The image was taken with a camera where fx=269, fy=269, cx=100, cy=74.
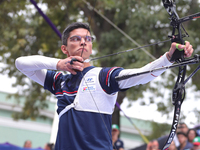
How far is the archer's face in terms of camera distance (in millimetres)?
1878

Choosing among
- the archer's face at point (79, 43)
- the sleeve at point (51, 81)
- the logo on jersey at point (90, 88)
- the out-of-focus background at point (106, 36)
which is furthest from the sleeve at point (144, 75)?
the out-of-focus background at point (106, 36)

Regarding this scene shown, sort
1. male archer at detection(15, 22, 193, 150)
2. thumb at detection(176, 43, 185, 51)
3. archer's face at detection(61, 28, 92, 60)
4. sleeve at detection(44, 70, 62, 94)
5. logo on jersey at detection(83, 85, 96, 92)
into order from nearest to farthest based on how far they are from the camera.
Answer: thumb at detection(176, 43, 185, 51)
male archer at detection(15, 22, 193, 150)
logo on jersey at detection(83, 85, 96, 92)
archer's face at detection(61, 28, 92, 60)
sleeve at detection(44, 70, 62, 94)

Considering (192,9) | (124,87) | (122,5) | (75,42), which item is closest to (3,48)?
(122,5)

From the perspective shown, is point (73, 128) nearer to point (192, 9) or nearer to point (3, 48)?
point (192, 9)

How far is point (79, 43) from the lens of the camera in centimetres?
190

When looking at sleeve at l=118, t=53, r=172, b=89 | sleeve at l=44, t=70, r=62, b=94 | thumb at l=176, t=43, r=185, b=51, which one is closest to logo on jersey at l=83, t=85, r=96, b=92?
sleeve at l=118, t=53, r=172, b=89

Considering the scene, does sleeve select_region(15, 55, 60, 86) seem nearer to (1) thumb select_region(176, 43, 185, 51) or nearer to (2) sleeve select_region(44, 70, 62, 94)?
(2) sleeve select_region(44, 70, 62, 94)

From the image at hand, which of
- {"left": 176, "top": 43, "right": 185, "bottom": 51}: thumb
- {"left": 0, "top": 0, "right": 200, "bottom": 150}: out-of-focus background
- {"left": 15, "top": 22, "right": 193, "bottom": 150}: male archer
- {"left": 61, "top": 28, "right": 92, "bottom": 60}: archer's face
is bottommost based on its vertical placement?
{"left": 15, "top": 22, "right": 193, "bottom": 150}: male archer

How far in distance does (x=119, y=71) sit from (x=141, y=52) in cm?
420

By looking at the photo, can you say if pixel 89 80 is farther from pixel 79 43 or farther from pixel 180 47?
pixel 180 47

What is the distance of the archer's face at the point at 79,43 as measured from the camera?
1878 mm

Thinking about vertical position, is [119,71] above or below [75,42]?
below

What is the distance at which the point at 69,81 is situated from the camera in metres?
1.86

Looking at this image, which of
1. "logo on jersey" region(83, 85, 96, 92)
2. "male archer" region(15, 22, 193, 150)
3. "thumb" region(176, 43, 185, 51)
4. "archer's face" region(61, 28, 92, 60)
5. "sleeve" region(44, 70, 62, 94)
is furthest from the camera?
"sleeve" region(44, 70, 62, 94)
